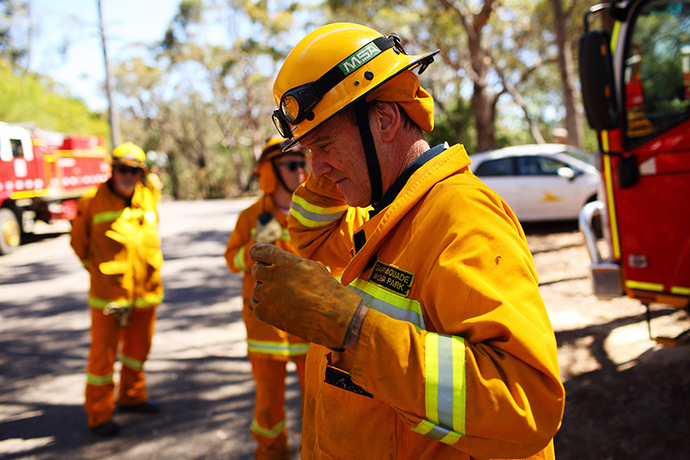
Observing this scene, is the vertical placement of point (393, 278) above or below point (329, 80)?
below

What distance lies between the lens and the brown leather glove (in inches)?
40.6

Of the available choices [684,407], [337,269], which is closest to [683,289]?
[684,407]

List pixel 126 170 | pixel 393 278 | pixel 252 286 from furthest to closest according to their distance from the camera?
1. pixel 126 170
2. pixel 252 286
3. pixel 393 278

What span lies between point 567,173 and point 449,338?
29.9 feet

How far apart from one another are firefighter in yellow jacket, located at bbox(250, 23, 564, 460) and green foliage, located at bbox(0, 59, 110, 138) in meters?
19.3

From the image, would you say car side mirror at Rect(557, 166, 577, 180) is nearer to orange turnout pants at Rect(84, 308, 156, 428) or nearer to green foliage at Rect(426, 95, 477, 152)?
orange turnout pants at Rect(84, 308, 156, 428)

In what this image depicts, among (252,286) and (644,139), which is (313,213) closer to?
(252,286)

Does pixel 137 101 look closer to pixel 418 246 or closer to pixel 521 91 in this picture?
pixel 521 91

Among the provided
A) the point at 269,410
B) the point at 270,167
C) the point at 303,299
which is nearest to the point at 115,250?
the point at 270,167

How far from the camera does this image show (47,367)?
4.75 metres

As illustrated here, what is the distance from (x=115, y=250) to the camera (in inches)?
145

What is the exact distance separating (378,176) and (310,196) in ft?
2.21

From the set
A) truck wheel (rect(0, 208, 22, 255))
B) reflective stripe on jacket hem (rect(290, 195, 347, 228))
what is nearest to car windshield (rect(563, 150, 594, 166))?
reflective stripe on jacket hem (rect(290, 195, 347, 228))

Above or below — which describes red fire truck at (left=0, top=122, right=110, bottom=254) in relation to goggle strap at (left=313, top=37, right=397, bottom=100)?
above
